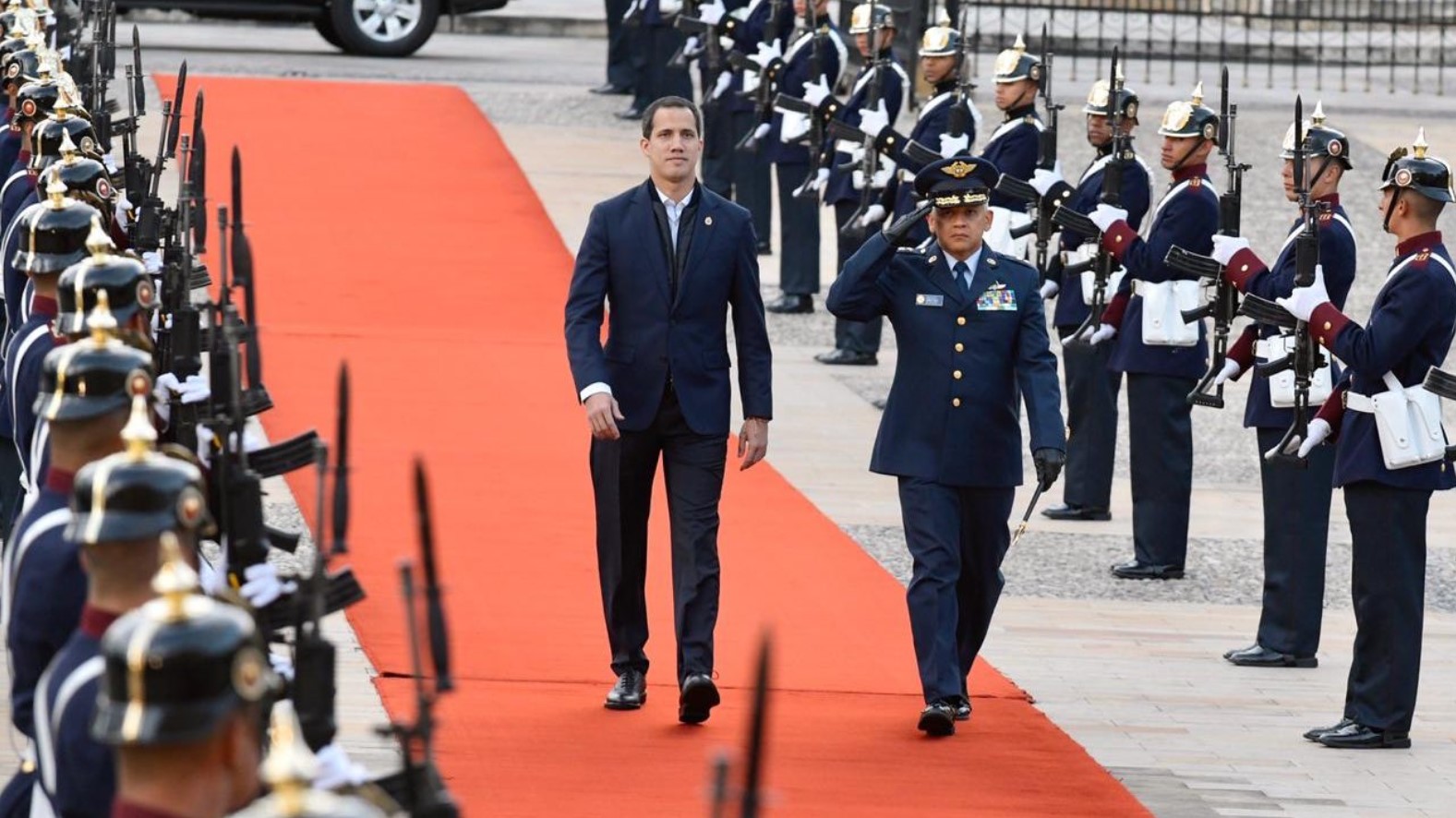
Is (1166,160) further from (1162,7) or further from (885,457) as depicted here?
(1162,7)

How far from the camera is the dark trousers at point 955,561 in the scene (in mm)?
7719

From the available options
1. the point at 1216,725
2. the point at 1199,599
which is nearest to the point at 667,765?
the point at 1216,725

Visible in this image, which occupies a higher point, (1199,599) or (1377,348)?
(1377,348)

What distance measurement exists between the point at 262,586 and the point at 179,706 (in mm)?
1565

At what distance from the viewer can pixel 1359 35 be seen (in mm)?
25578

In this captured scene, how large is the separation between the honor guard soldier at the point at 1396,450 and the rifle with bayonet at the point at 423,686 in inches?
181

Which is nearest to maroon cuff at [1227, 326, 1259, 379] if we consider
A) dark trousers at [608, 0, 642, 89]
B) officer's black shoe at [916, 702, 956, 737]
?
officer's black shoe at [916, 702, 956, 737]

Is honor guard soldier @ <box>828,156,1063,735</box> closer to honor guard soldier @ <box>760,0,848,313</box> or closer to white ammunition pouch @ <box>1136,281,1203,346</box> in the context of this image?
white ammunition pouch @ <box>1136,281,1203,346</box>

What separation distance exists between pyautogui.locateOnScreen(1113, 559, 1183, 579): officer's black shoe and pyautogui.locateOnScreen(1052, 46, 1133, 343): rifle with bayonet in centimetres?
102

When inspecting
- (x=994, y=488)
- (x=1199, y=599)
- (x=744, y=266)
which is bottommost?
(x=1199, y=599)

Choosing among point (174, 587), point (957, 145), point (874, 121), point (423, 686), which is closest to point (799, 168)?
point (874, 121)

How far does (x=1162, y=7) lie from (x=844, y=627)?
55.0ft

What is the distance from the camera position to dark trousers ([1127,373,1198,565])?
33.6 feet

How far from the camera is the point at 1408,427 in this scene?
25.5 ft
